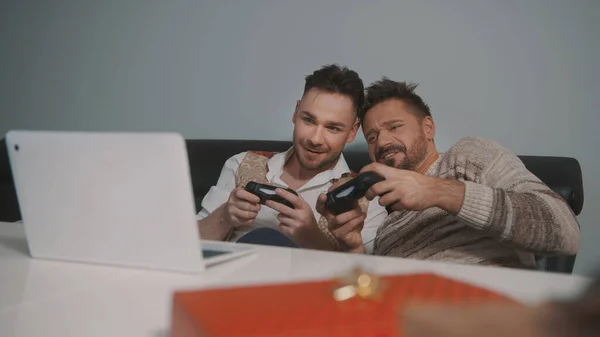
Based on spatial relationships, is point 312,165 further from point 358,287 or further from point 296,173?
point 358,287

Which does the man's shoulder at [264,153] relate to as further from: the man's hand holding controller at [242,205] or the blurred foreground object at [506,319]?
the blurred foreground object at [506,319]

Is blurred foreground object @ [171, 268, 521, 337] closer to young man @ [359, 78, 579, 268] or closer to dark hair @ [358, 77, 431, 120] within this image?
young man @ [359, 78, 579, 268]

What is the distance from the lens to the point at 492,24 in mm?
1821

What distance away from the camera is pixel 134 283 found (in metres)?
0.68

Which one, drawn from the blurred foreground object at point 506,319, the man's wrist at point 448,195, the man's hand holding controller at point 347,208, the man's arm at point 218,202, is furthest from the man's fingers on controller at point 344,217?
the blurred foreground object at point 506,319

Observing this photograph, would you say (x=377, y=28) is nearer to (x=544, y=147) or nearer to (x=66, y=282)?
(x=544, y=147)

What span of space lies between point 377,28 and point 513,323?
178 centimetres

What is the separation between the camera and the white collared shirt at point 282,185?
1.64 m

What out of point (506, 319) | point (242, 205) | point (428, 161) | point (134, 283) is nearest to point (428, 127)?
point (428, 161)

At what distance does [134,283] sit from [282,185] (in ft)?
3.53

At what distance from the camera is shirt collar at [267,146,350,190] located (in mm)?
→ 1720

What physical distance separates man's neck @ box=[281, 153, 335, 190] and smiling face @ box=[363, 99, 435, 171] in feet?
0.66

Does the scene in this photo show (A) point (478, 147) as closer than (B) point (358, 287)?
No

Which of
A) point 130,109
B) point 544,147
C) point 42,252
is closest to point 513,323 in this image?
point 42,252
